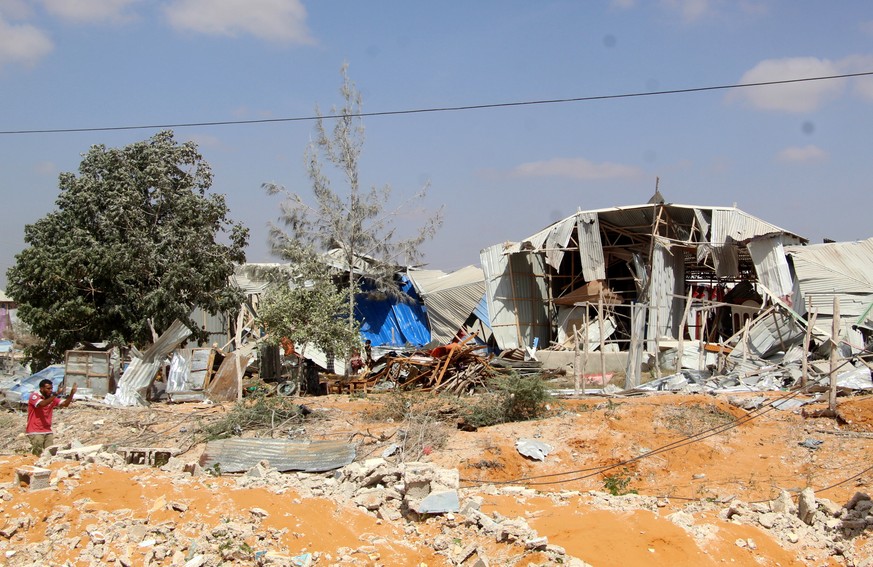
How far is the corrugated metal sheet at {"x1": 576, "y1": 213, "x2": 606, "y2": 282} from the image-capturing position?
22.5 meters

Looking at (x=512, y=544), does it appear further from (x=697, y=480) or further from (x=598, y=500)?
(x=697, y=480)

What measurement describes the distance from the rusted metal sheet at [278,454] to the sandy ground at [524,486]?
468 mm

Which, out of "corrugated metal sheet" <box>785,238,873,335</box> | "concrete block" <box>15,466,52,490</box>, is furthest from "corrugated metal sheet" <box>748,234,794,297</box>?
"concrete block" <box>15,466,52,490</box>

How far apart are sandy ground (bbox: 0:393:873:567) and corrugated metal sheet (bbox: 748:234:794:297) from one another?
7792 mm

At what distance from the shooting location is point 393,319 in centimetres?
2602

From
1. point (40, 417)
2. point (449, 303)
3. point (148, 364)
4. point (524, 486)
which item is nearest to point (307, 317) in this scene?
point (148, 364)

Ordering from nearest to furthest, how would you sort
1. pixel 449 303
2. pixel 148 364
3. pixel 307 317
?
pixel 307 317
pixel 148 364
pixel 449 303

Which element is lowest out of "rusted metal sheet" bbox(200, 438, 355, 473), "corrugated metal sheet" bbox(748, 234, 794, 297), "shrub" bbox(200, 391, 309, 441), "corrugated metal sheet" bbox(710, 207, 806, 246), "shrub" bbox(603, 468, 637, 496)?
"shrub" bbox(603, 468, 637, 496)

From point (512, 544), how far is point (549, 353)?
14.2m

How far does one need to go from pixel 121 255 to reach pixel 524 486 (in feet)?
40.7

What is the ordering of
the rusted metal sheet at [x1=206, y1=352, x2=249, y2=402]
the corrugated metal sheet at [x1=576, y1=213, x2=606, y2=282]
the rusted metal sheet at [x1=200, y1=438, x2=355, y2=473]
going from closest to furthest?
the rusted metal sheet at [x1=200, y1=438, x2=355, y2=473] < the rusted metal sheet at [x1=206, y1=352, x2=249, y2=402] < the corrugated metal sheet at [x1=576, y1=213, x2=606, y2=282]

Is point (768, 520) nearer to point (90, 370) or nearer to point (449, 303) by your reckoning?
point (90, 370)

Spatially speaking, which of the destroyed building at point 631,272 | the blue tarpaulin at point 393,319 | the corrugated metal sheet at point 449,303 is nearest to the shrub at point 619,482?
the destroyed building at point 631,272

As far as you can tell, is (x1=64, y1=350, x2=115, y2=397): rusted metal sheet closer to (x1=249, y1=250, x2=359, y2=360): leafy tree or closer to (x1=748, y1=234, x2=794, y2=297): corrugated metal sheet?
(x1=249, y1=250, x2=359, y2=360): leafy tree
